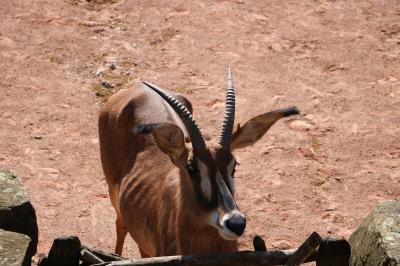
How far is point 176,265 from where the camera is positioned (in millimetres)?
5574

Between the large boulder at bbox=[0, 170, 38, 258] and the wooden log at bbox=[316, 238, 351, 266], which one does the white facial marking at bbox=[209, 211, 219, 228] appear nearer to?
the wooden log at bbox=[316, 238, 351, 266]

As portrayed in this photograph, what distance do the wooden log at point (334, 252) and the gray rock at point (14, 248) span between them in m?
2.03

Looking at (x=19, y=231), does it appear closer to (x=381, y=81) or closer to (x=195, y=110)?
(x=195, y=110)

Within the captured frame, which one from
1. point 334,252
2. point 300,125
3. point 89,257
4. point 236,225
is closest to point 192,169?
point 236,225

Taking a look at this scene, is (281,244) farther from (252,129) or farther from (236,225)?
(236,225)

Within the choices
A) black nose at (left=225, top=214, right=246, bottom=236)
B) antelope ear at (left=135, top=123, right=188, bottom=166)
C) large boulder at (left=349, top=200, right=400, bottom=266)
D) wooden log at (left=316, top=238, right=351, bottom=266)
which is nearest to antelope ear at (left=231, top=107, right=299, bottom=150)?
antelope ear at (left=135, top=123, right=188, bottom=166)

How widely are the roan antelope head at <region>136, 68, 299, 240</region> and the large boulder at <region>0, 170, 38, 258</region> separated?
1.01 metres

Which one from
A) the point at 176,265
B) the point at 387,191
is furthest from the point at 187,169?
the point at 387,191

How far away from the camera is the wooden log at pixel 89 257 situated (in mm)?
5484

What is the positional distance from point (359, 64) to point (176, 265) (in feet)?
26.0

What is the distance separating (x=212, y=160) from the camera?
21.2ft

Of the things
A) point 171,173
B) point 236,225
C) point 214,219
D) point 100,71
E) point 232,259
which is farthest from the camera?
point 100,71

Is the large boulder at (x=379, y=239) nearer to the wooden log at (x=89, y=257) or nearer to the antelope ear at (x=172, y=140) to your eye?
the antelope ear at (x=172, y=140)

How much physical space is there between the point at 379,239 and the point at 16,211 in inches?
102
